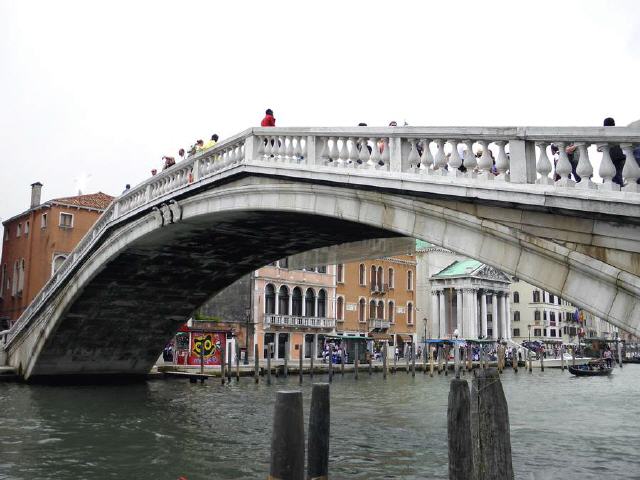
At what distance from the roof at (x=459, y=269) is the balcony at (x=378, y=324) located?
1152cm

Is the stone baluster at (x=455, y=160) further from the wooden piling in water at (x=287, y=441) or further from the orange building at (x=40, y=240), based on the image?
the orange building at (x=40, y=240)

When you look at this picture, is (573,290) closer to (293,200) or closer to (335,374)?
(293,200)

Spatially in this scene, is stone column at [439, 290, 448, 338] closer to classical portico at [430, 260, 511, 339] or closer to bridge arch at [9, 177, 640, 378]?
classical portico at [430, 260, 511, 339]

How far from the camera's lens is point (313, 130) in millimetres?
9023

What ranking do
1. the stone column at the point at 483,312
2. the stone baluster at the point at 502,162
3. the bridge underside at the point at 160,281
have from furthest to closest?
1. the stone column at the point at 483,312
2. the bridge underside at the point at 160,281
3. the stone baluster at the point at 502,162

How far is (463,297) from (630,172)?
4441cm

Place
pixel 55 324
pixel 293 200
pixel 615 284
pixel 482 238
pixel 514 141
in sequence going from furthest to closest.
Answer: pixel 55 324, pixel 293 200, pixel 482 238, pixel 514 141, pixel 615 284

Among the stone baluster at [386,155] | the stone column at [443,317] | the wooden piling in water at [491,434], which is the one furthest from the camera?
the stone column at [443,317]

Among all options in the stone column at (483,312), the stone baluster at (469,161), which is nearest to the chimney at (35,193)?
the stone baluster at (469,161)

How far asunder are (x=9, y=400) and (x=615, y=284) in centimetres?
1271

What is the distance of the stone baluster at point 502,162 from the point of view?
656 cm

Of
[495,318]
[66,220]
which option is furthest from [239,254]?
[495,318]

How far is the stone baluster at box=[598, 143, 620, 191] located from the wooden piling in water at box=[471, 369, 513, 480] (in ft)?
6.93

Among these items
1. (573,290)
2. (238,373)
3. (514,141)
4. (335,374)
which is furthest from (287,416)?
(335,374)
